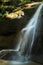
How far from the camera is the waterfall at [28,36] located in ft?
43.9

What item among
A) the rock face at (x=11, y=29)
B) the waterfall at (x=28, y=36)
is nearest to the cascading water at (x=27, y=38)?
the waterfall at (x=28, y=36)

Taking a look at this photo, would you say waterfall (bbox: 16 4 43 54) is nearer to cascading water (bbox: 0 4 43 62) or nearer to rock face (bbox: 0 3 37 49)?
cascading water (bbox: 0 4 43 62)

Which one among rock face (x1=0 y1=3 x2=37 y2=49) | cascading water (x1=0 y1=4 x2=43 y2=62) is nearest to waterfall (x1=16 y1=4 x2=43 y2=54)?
cascading water (x1=0 y1=4 x2=43 y2=62)

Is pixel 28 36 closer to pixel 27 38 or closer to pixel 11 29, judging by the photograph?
pixel 27 38

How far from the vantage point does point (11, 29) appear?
1492 centimetres

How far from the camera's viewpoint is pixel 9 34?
14914 mm

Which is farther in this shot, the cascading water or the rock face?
the rock face

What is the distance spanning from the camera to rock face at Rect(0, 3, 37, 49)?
14781mm

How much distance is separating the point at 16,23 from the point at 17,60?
4.21 m

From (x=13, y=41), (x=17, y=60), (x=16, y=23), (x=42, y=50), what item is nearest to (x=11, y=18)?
(x=16, y=23)

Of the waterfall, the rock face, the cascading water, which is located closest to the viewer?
the cascading water

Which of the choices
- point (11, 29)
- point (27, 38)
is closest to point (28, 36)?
point (27, 38)

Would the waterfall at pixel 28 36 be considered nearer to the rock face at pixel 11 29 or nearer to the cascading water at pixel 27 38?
the cascading water at pixel 27 38

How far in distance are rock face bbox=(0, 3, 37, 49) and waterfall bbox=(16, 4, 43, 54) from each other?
0.31m
